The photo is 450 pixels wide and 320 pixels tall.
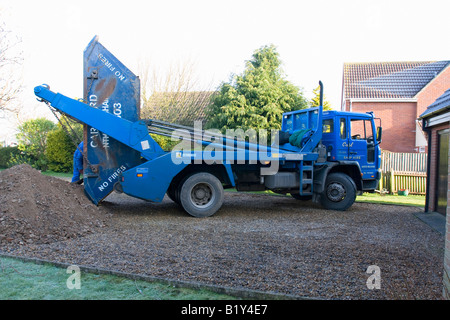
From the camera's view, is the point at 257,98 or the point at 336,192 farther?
the point at 257,98

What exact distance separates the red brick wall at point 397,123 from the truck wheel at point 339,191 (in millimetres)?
17152

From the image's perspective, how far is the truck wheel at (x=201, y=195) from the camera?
28.5 ft

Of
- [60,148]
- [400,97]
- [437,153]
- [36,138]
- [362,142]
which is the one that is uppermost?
[400,97]

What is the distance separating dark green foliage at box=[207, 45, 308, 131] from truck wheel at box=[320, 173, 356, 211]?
5.66 meters

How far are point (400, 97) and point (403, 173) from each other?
40.9 ft

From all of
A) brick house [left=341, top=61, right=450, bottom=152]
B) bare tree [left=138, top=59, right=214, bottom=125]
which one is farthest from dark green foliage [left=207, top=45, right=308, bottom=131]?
brick house [left=341, top=61, right=450, bottom=152]

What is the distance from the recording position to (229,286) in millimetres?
4004

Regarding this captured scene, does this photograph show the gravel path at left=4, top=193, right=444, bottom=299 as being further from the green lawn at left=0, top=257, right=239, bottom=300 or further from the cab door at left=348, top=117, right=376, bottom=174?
the cab door at left=348, top=117, right=376, bottom=174

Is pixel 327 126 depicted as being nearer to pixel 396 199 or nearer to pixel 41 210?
pixel 396 199

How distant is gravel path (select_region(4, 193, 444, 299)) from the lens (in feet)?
13.6

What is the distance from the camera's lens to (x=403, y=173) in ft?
A: 50.8

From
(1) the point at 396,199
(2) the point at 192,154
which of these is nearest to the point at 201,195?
(2) the point at 192,154

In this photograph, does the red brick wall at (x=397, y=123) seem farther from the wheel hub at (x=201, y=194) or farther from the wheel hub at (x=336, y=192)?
the wheel hub at (x=201, y=194)

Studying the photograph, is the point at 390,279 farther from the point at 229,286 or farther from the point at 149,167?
the point at 149,167
